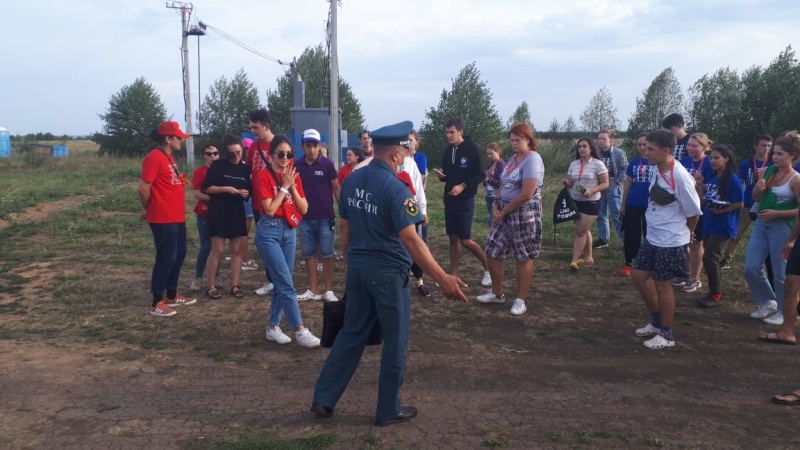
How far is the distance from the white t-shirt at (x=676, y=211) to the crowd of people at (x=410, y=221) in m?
0.01

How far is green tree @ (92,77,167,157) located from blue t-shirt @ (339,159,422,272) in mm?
46615

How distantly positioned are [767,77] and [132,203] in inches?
1004

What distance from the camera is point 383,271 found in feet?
12.3

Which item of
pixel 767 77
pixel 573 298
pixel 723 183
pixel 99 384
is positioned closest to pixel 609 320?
pixel 573 298

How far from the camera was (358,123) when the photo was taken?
44.8 meters

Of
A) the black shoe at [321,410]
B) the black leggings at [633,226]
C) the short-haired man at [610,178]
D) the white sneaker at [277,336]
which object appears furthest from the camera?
the short-haired man at [610,178]

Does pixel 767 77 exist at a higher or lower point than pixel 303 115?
higher

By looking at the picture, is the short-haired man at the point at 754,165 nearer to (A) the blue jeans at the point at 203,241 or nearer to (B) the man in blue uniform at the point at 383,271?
(B) the man in blue uniform at the point at 383,271

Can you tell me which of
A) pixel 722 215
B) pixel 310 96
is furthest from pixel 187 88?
pixel 722 215

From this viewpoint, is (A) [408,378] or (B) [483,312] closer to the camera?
(A) [408,378]

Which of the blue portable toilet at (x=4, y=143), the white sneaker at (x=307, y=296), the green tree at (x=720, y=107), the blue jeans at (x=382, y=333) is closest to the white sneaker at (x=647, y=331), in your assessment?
the blue jeans at (x=382, y=333)

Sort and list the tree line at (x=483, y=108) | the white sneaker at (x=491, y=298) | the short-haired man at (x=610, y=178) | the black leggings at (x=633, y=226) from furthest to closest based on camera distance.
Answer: the tree line at (x=483, y=108) → the short-haired man at (x=610, y=178) → the black leggings at (x=633, y=226) → the white sneaker at (x=491, y=298)

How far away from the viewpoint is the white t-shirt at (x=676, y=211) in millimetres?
5176

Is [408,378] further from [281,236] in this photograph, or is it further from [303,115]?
[303,115]
